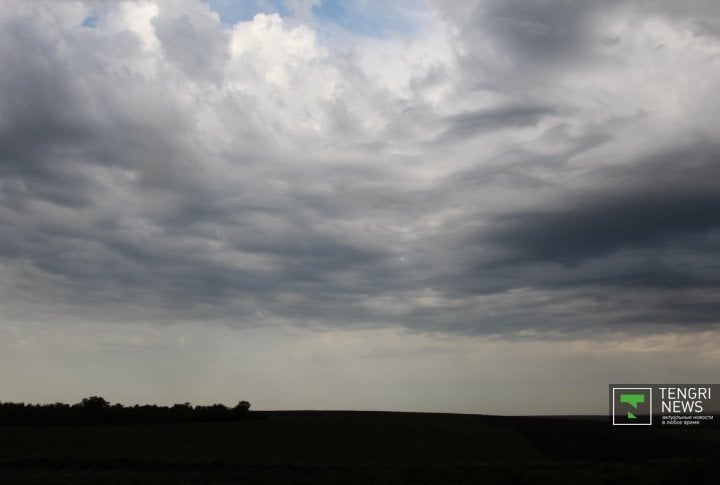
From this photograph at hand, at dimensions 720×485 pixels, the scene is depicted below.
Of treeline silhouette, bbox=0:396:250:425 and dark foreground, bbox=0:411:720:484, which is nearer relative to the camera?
dark foreground, bbox=0:411:720:484

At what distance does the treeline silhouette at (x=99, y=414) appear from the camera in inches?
3743

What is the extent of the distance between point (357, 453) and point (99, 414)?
49.3 m

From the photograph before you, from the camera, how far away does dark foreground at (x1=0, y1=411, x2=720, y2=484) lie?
42.7m

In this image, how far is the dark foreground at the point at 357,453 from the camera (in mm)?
42656

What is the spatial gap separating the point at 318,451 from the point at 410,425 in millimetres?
A: 26163

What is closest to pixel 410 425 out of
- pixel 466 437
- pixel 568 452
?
pixel 466 437

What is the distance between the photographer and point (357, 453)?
211ft

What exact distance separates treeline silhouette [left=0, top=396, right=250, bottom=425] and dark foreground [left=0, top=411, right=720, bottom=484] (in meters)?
7.33

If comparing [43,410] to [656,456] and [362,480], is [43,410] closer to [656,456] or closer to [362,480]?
[362,480]

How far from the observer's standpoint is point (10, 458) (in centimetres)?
5881

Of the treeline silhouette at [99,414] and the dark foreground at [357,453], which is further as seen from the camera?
the treeline silhouette at [99,414]

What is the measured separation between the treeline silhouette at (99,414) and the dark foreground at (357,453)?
7.33 metres

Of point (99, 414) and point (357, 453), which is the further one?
point (99, 414)

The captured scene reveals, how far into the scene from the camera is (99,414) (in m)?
97.8
